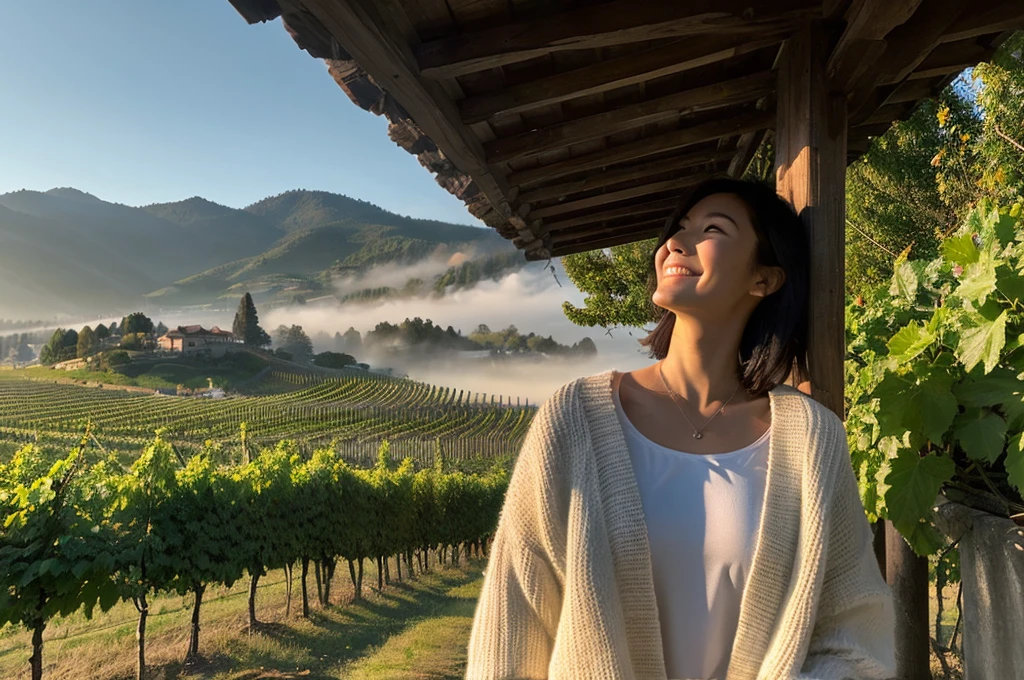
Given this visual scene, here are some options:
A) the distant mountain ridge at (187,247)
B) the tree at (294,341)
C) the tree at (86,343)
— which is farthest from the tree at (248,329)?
the distant mountain ridge at (187,247)

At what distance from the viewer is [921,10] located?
130cm

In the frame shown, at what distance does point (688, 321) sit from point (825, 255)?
45 centimetres

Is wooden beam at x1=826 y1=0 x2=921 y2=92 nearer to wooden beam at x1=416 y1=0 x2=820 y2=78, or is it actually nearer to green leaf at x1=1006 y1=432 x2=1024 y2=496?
wooden beam at x1=416 y1=0 x2=820 y2=78

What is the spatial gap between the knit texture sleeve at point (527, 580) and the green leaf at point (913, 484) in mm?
779

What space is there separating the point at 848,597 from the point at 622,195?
5.65ft

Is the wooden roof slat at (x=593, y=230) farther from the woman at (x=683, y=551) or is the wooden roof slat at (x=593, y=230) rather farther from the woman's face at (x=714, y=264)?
the woman at (x=683, y=551)

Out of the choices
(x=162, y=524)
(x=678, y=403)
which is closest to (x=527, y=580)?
(x=678, y=403)

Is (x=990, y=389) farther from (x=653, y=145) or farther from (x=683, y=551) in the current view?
(x=653, y=145)

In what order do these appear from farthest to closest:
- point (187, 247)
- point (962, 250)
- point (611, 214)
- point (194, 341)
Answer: point (187, 247)
point (194, 341)
point (611, 214)
point (962, 250)

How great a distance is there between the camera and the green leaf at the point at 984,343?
110 centimetres

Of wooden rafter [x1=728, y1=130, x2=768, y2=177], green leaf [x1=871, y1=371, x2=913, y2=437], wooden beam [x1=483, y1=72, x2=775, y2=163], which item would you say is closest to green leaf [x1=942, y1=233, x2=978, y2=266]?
green leaf [x1=871, y1=371, x2=913, y2=437]

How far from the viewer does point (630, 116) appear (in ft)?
5.69

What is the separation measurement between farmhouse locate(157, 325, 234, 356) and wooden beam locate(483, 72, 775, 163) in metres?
49.4

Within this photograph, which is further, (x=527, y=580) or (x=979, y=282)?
(x=979, y=282)
